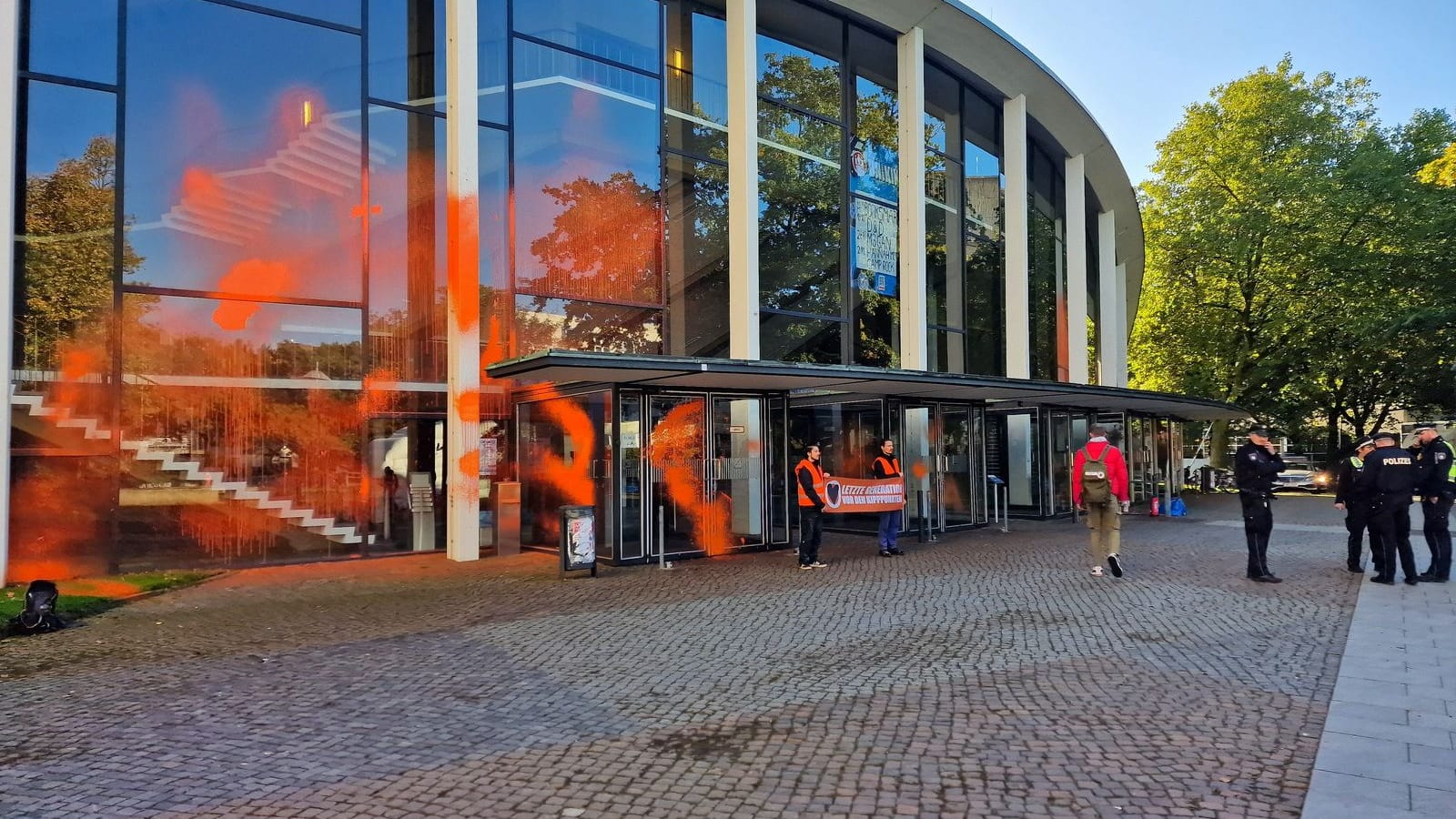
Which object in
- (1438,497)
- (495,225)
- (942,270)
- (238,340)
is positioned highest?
(942,270)

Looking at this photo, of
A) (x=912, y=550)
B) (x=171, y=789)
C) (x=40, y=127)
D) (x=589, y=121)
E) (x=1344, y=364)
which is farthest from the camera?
(x=1344, y=364)

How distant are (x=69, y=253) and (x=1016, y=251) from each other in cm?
1835

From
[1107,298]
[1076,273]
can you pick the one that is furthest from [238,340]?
[1107,298]

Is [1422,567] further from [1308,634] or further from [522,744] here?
[522,744]

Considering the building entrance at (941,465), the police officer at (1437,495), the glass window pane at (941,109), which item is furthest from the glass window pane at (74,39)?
the police officer at (1437,495)

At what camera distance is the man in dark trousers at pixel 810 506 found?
10969 mm

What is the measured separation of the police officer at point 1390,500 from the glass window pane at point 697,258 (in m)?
9.56

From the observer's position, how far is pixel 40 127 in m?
10.5

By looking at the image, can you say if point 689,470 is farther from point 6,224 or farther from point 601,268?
point 6,224

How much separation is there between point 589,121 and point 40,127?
23.9 ft

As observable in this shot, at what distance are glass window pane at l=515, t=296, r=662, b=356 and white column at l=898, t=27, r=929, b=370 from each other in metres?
5.79

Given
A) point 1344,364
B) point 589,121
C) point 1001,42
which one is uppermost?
point 1001,42

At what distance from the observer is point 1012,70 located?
20.3m

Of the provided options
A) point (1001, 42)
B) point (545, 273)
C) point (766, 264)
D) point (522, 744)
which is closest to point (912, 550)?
point (766, 264)
